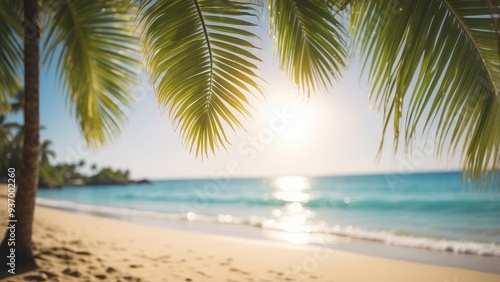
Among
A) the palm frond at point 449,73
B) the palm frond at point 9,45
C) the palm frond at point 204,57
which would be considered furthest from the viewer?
the palm frond at point 9,45

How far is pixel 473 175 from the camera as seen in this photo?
1788 millimetres

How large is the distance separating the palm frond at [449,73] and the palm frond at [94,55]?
2540 millimetres

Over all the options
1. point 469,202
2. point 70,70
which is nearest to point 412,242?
point 70,70

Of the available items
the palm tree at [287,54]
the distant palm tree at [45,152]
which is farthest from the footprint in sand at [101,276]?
the distant palm tree at [45,152]

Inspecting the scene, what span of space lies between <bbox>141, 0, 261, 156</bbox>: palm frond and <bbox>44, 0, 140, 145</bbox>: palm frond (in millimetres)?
1257

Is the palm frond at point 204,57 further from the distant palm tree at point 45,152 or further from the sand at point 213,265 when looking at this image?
the distant palm tree at point 45,152

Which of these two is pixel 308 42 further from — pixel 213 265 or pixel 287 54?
pixel 213 265

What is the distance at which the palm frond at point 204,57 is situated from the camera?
2264 mm

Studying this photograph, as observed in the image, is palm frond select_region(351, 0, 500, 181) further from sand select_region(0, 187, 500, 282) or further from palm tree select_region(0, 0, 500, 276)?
sand select_region(0, 187, 500, 282)

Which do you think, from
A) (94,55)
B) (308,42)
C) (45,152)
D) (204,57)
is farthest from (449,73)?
(45,152)

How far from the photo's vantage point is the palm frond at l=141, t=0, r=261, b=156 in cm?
226

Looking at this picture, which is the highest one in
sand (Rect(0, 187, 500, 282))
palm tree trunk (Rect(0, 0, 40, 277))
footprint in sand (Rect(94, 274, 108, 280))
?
palm tree trunk (Rect(0, 0, 40, 277))

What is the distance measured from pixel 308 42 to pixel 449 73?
0.95 metres

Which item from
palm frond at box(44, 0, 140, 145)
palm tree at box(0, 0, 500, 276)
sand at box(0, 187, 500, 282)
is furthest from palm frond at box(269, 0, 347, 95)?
sand at box(0, 187, 500, 282)
